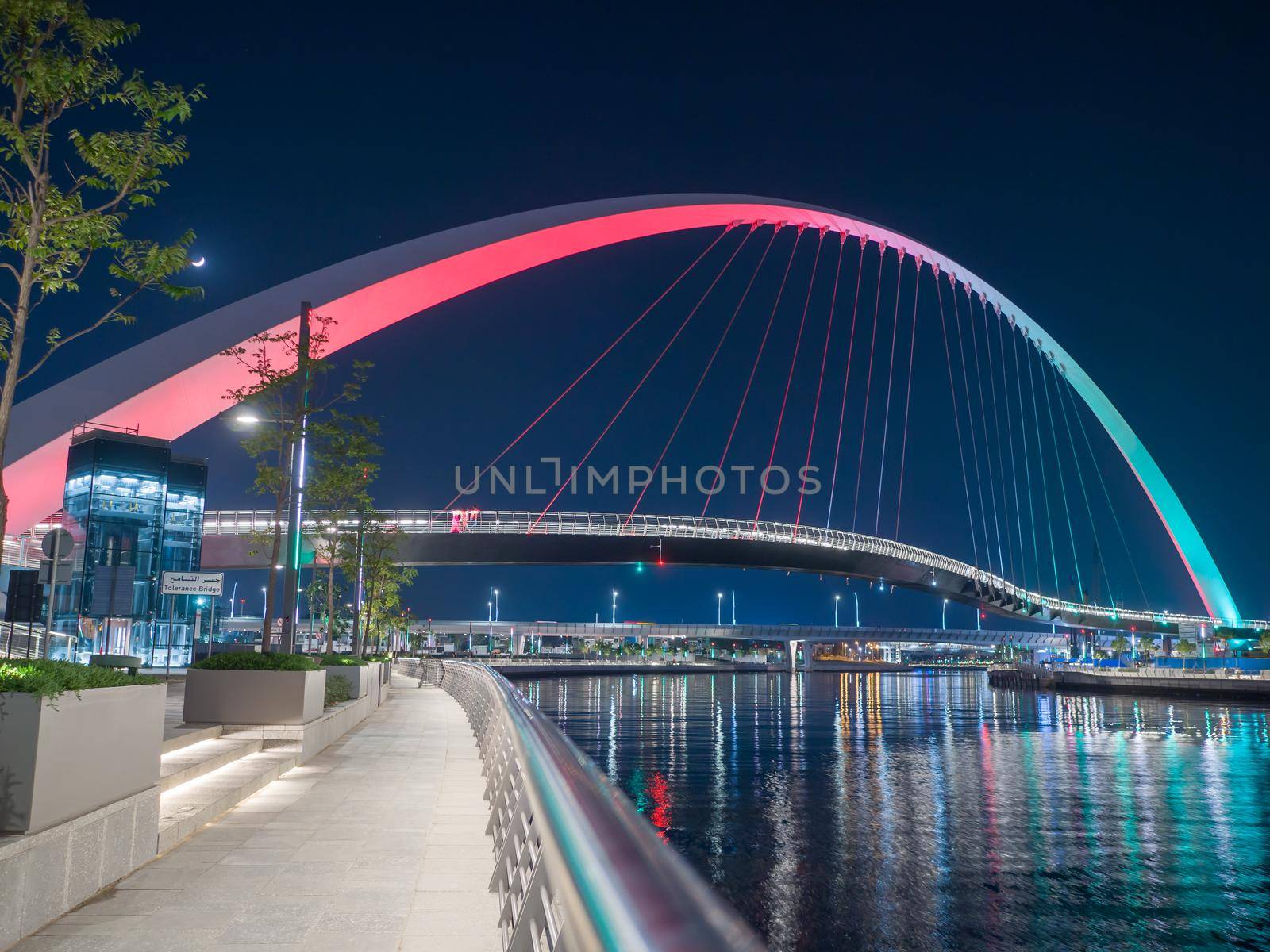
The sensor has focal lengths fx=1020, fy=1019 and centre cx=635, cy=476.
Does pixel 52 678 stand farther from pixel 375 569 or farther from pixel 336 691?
pixel 375 569

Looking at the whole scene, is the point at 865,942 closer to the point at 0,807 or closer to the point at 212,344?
the point at 0,807

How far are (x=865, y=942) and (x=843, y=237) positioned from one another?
46.1 meters

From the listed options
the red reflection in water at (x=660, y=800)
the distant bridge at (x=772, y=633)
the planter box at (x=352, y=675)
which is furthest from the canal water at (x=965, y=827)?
the distant bridge at (x=772, y=633)

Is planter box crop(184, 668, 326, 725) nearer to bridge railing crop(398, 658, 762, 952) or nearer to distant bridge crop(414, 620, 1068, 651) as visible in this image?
bridge railing crop(398, 658, 762, 952)

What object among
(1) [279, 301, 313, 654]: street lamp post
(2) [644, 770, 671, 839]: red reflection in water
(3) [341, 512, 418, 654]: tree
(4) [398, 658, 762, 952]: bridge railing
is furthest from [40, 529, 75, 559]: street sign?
(3) [341, 512, 418, 654]: tree

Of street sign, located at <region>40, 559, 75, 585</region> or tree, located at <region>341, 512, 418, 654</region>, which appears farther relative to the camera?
tree, located at <region>341, 512, 418, 654</region>

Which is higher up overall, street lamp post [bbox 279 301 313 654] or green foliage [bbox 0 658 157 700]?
street lamp post [bbox 279 301 313 654]

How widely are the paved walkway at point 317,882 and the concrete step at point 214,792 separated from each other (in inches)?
4.8

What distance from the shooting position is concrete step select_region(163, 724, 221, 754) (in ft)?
34.1

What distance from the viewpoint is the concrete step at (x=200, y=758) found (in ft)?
31.0

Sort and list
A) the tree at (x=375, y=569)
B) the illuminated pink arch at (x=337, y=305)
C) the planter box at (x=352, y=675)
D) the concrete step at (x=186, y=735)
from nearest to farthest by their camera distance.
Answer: the concrete step at (x=186, y=735), the illuminated pink arch at (x=337, y=305), the planter box at (x=352, y=675), the tree at (x=375, y=569)

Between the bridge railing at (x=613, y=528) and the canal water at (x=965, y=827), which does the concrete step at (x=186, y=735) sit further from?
the bridge railing at (x=613, y=528)

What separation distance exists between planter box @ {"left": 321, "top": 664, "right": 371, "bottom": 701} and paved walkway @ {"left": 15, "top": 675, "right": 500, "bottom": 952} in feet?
31.8

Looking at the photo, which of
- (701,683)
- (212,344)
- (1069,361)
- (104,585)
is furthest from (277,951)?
(701,683)
